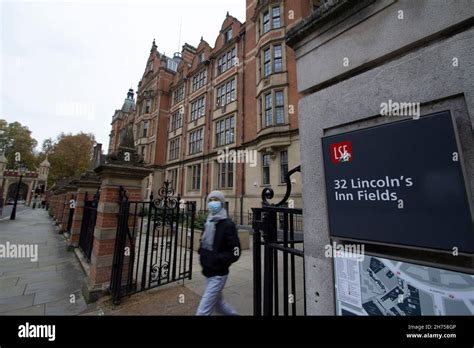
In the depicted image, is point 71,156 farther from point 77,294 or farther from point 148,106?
point 77,294

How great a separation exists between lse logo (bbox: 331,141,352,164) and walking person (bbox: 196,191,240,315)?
1737 millimetres

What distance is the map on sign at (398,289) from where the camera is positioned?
3.78ft

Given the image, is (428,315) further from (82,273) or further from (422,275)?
(82,273)

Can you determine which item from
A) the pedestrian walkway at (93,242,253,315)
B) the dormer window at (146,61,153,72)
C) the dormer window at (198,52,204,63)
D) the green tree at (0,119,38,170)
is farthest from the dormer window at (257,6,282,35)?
the green tree at (0,119,38,170)

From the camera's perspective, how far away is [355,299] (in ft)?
4.98

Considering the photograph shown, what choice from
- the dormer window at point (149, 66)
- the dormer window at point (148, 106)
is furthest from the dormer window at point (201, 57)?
the dormer window at point (149, 66)

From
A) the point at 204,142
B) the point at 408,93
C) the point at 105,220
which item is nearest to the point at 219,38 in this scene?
the point at 204,142

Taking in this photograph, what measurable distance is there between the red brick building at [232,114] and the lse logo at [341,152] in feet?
35.5

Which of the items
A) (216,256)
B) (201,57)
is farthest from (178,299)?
(201,57)

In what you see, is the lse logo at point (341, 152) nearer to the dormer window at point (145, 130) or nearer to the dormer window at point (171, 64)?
the dormer window at point (145, 130)

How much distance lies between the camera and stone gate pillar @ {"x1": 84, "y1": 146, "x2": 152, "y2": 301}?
4.09 metres

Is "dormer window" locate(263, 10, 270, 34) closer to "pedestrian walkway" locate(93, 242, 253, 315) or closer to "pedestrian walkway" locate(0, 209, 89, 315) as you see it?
"pedestrian walkway" locate(93, 242, 253, 315)
